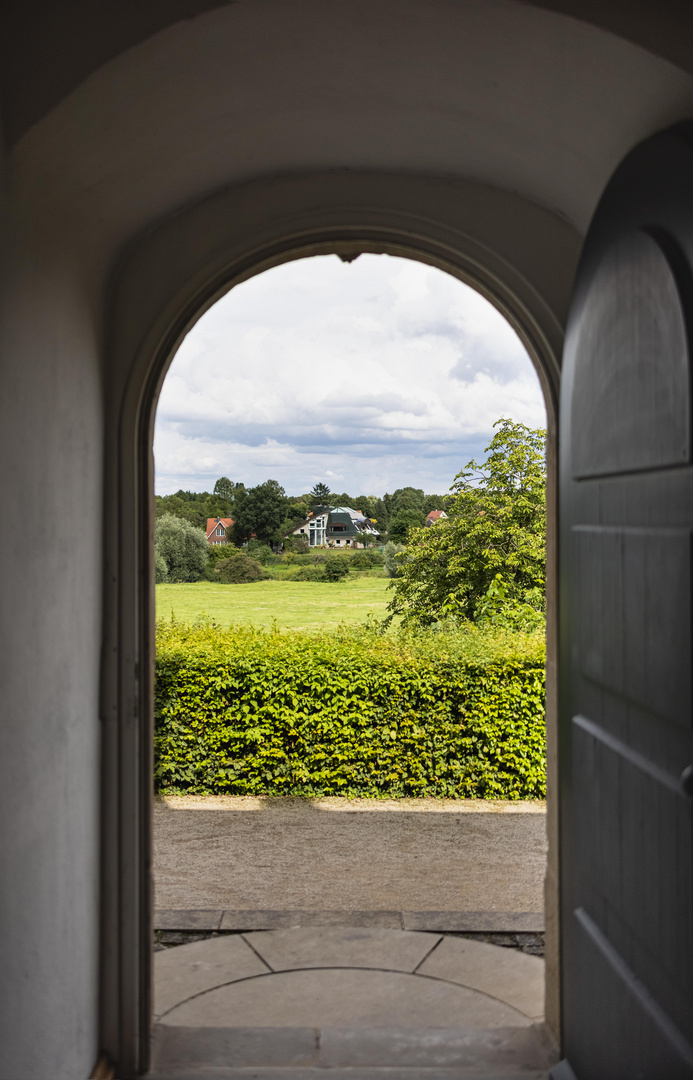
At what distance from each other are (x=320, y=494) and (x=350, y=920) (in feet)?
29.3

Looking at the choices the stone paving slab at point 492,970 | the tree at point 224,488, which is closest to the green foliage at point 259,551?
the tree at point 224,488

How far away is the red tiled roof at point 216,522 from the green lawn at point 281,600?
868mm

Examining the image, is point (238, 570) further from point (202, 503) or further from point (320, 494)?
point (320, 494)

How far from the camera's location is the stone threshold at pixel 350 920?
3.49 metres

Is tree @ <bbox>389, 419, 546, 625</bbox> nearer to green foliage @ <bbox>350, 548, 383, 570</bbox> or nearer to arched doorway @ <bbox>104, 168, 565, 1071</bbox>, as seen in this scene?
green foliage @ <bbox>350, 548, 383, 570</bbox>

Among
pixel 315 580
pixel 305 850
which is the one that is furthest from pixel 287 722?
pixel 315 580

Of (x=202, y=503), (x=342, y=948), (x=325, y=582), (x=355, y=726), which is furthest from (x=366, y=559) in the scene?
(x=342, y=948)

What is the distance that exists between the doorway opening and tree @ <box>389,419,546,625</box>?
0.06 m

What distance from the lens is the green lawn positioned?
9.50 m
